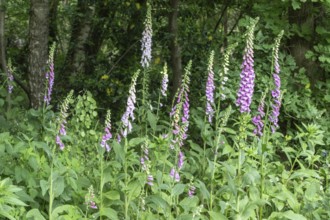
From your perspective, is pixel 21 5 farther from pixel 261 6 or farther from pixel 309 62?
pixel 309 62

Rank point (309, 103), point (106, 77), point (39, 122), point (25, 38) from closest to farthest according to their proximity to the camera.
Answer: point (39, 122) < point (309, 103) < point (106, 77) < point (25, 38)

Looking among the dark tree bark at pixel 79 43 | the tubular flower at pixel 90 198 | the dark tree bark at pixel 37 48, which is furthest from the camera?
the dark tree bark at pixel 79 43

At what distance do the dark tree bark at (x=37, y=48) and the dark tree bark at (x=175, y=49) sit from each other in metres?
1.91

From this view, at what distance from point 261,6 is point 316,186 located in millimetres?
3235

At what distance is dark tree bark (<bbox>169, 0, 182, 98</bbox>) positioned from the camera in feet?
25.5

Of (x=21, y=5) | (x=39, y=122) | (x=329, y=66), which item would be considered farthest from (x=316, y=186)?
(x=21, y=5)

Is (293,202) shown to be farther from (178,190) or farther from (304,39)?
(304,39)

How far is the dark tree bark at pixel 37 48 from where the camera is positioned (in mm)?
6645

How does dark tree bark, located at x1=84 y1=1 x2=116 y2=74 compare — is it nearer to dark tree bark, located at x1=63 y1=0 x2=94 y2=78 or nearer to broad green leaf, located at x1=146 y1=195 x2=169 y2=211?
dark tree bark, located at x1=63 y1=0 x2=94 y2=78

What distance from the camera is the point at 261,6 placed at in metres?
6.83

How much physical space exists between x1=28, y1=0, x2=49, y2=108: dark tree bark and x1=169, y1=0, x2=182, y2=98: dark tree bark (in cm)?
191

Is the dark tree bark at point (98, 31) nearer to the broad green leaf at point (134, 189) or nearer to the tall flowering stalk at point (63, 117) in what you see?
the tall flowering stalk at point (63, 117)

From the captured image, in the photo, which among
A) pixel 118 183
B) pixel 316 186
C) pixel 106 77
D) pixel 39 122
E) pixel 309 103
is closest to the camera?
pixel 118 183

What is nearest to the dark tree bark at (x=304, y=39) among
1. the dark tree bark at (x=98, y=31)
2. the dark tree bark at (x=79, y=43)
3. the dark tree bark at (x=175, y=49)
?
the dark tree bark at (x=175, y=49)
